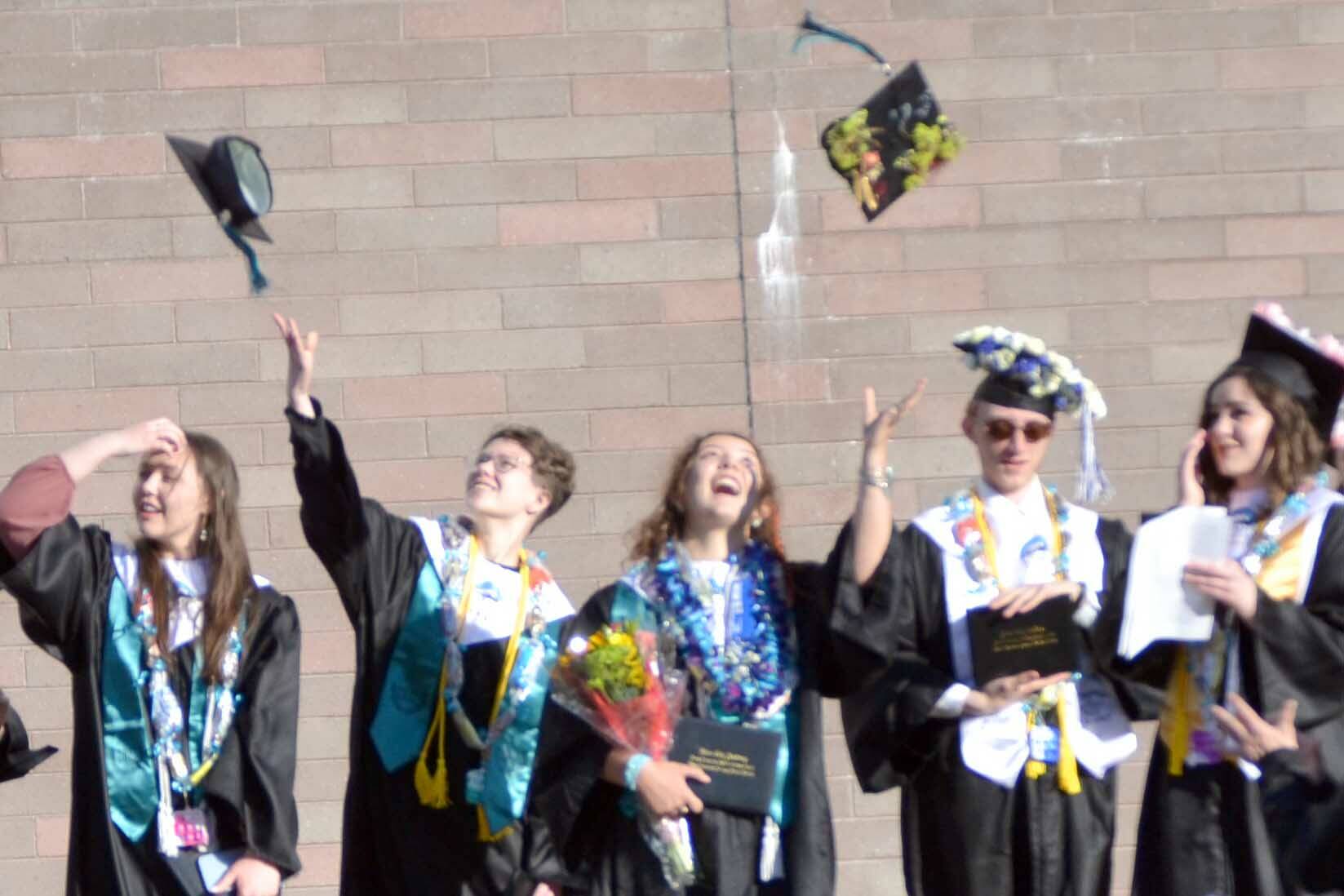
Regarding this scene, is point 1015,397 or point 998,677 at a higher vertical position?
point 1015,397

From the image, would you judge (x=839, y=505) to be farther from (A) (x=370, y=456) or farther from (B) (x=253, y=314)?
(B) (x=253, y=314)

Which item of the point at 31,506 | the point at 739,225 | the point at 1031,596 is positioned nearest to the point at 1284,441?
the point at 1031,596

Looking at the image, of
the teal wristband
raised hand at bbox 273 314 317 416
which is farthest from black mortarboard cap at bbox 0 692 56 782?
the teal wristband

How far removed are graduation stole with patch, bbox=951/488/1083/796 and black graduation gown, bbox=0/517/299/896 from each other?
5.65 feet

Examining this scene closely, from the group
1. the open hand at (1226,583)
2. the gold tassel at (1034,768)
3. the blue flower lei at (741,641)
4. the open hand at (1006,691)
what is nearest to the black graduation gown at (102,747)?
the blue flower lei at (741,641)

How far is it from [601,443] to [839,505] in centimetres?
85

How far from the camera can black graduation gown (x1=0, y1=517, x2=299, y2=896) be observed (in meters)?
4.97

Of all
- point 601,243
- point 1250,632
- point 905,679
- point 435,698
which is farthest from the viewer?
point 601,243

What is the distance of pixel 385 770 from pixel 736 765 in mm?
1014

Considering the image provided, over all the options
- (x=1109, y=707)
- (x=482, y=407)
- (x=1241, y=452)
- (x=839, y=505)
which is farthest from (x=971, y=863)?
(x=482, y=407)

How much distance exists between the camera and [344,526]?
17.0ft

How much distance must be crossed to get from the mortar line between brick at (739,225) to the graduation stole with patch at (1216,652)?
2509 millimetres

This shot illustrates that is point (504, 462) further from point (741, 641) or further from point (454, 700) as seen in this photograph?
point (741, 641)

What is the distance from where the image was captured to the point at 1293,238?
721 cm
